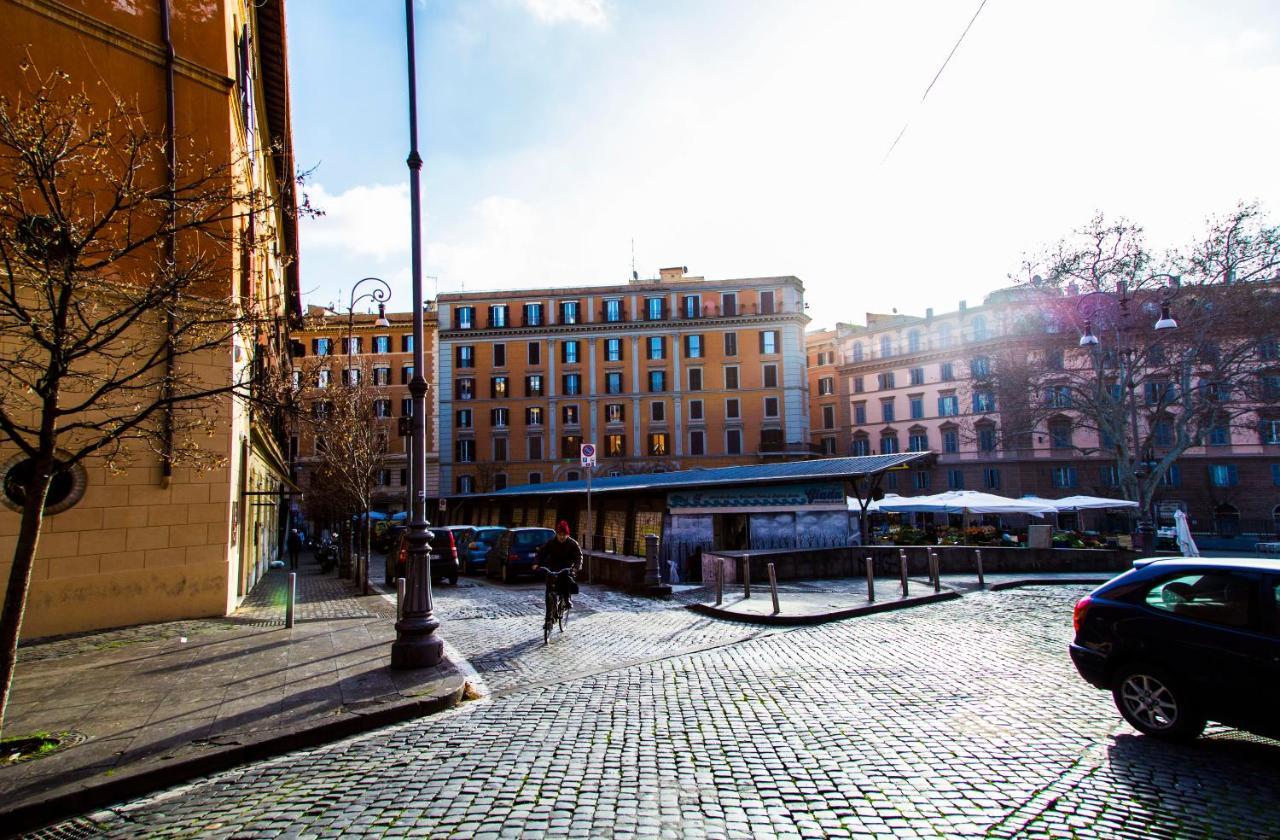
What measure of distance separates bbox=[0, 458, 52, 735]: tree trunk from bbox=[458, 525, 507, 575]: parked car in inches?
645

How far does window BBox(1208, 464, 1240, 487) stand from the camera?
4541 cm

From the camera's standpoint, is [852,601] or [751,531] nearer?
[852,601]

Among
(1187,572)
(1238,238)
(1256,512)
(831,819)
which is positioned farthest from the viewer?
(1256,512)

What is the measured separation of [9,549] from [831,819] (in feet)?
36.7

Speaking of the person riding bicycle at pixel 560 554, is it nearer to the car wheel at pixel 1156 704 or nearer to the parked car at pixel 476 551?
the car wheel at pixel 1156 704

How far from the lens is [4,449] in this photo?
10305 millimetres

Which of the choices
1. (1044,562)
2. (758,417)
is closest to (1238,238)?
(1044,562)

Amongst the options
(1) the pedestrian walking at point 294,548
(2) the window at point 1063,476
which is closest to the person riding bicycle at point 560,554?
(1) the pedestrian walking at point 294,548

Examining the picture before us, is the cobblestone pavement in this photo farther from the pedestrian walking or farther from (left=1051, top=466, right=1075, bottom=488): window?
(left=1051, top=466, right=1075, bottom=488): window

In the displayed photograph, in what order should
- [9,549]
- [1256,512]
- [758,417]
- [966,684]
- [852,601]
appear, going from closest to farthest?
[966,684], [9,549], [852,601], [1256,512], [758,417]

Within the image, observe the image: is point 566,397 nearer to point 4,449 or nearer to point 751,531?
point 751,531

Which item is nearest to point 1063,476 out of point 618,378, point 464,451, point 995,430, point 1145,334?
point 995,430

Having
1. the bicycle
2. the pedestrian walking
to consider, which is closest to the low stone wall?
the bicycle

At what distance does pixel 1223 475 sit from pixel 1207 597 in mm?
51074
